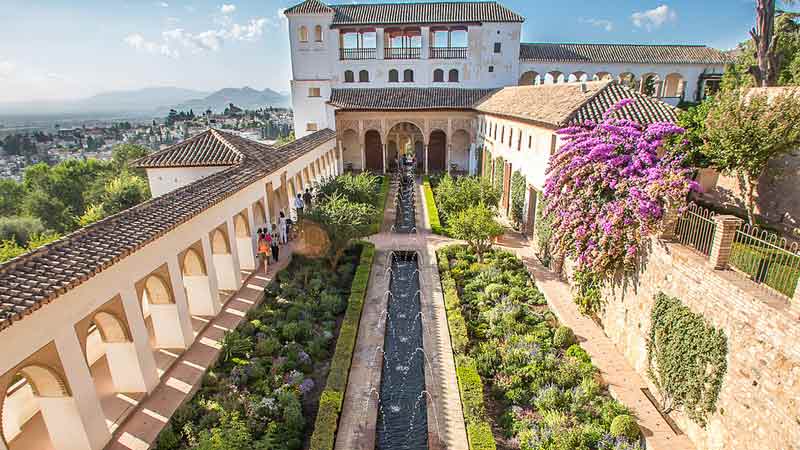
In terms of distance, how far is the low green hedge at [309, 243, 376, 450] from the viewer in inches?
303

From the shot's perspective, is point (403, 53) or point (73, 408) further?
point (403, 53)

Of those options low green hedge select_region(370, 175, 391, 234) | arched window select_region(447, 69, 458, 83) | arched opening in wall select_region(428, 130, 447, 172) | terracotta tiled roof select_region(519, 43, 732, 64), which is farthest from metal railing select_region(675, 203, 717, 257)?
terracotta tiled roof select_region(519, 43, 732, 64)

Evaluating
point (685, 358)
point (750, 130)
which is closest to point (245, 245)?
point (685, 358)

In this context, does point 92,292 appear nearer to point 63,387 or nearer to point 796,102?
point 63,387

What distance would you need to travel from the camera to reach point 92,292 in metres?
7.51

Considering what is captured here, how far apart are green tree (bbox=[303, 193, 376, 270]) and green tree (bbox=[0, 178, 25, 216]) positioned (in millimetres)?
37770

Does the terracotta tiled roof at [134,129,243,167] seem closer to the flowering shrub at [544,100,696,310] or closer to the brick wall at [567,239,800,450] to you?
the flowering shrub at [544,100,696,310]

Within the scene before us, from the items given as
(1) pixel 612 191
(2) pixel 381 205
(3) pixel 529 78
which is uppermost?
(3) pixel 529 78

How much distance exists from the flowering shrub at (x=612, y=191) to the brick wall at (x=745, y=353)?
1.04 metres

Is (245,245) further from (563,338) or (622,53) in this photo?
(622,53)

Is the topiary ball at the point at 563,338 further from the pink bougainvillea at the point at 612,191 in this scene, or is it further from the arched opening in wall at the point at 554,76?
the arched opening in wall at the point at 554,76

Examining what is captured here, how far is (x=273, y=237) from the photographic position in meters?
16.8

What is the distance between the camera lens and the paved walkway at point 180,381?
7.84 m

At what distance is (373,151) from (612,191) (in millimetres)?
27905
